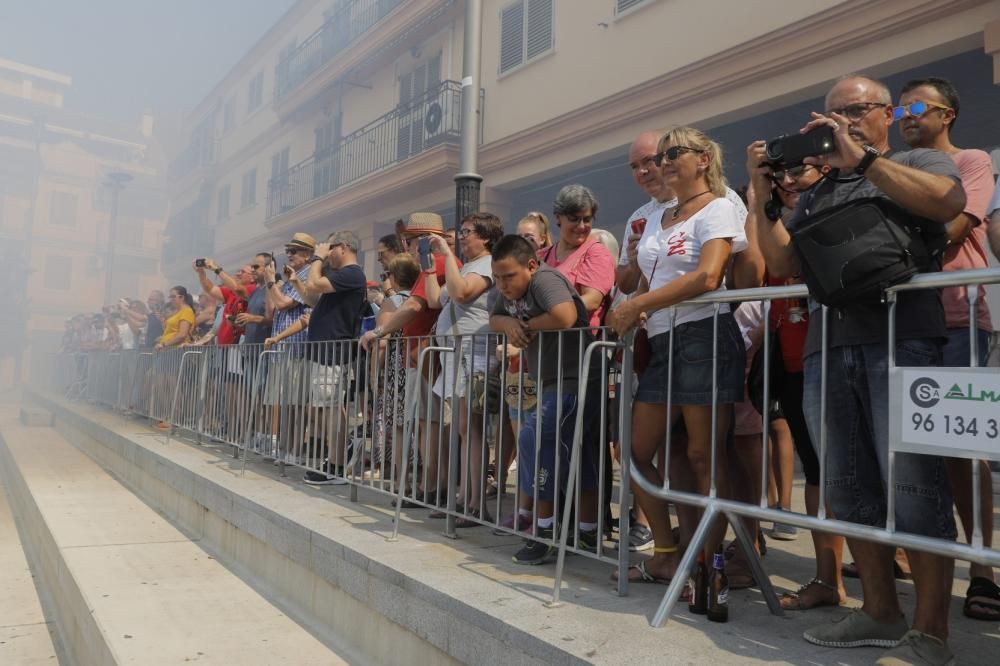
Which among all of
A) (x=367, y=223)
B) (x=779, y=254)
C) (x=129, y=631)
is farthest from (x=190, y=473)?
(x=367, y=223)

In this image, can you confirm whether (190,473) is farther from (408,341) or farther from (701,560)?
(701,560)

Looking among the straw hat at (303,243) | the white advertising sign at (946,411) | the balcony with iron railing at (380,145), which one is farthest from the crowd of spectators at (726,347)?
the balcony with iron railing at (380,145)

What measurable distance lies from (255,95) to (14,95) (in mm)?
37210

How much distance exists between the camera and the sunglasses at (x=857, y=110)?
2.46 m

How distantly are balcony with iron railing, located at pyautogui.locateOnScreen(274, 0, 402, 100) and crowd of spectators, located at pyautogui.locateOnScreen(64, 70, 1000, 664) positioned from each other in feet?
41.5

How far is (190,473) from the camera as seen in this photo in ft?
20.1

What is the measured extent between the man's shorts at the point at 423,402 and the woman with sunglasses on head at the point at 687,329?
146cm

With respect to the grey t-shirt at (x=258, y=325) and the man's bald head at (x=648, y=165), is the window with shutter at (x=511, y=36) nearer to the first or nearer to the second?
the grey t-shirt at (x=258, y=325)

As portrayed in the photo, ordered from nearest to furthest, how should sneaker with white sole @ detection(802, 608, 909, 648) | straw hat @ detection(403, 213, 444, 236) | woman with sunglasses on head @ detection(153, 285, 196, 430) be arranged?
1. sneaker with white sole @ detection(802, 608, 909, 648)
2. straw hat @ detection(403, 213, 444, 236)
3. woman with sunglasses on head @ detection(153, 285, 196, 430)

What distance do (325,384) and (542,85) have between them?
7.79 m

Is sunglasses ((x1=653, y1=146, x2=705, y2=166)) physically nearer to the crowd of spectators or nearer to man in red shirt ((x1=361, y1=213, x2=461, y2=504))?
the crowd of spectators

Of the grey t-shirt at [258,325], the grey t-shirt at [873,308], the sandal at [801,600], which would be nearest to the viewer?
the grey t-shirt at [873,308]

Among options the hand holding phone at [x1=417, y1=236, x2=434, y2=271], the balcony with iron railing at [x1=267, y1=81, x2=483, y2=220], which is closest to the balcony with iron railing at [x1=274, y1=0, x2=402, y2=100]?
the balcony with iron railing at [x1=267, y1=81, x2=483, y2=220]

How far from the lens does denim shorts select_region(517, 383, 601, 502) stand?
11.3 ft
